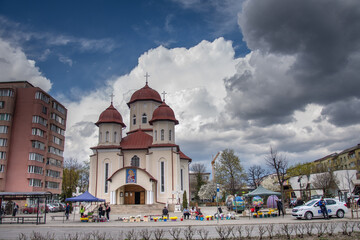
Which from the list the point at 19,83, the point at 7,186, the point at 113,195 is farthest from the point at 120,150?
the point at 19,83

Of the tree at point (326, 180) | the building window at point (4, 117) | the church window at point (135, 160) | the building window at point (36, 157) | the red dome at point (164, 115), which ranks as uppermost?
the building window at point (4, 117)

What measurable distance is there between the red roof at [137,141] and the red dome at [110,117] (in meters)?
2.60

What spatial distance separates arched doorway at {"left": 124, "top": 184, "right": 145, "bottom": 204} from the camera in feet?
139

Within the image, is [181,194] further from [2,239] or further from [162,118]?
[2,239]

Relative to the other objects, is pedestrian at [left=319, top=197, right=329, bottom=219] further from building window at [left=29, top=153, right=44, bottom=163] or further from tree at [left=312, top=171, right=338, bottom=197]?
building window at [left=29, top=153, right=44, bottom=163]

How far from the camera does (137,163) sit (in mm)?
45219

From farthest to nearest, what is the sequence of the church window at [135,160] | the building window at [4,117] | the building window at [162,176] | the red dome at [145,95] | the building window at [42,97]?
the building window at [42,97] → the red dome at [145,95] → the building window at [4,117] → the church window at [135,160] → the building window at [162,176]

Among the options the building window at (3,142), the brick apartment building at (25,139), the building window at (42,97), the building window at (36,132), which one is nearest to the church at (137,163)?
the building window at (36,132)

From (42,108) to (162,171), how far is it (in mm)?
26601

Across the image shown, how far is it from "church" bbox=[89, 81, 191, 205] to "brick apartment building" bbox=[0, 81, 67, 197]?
14569mm

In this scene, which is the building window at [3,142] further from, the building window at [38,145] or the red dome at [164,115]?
the red dome at [164,115]

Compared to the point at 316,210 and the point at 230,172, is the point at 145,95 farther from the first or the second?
the point at 316,210

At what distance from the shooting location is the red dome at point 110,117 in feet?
151

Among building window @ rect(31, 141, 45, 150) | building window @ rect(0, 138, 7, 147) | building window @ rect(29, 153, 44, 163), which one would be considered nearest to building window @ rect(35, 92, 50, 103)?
building window @ rect(31, 141, 45, 150)
